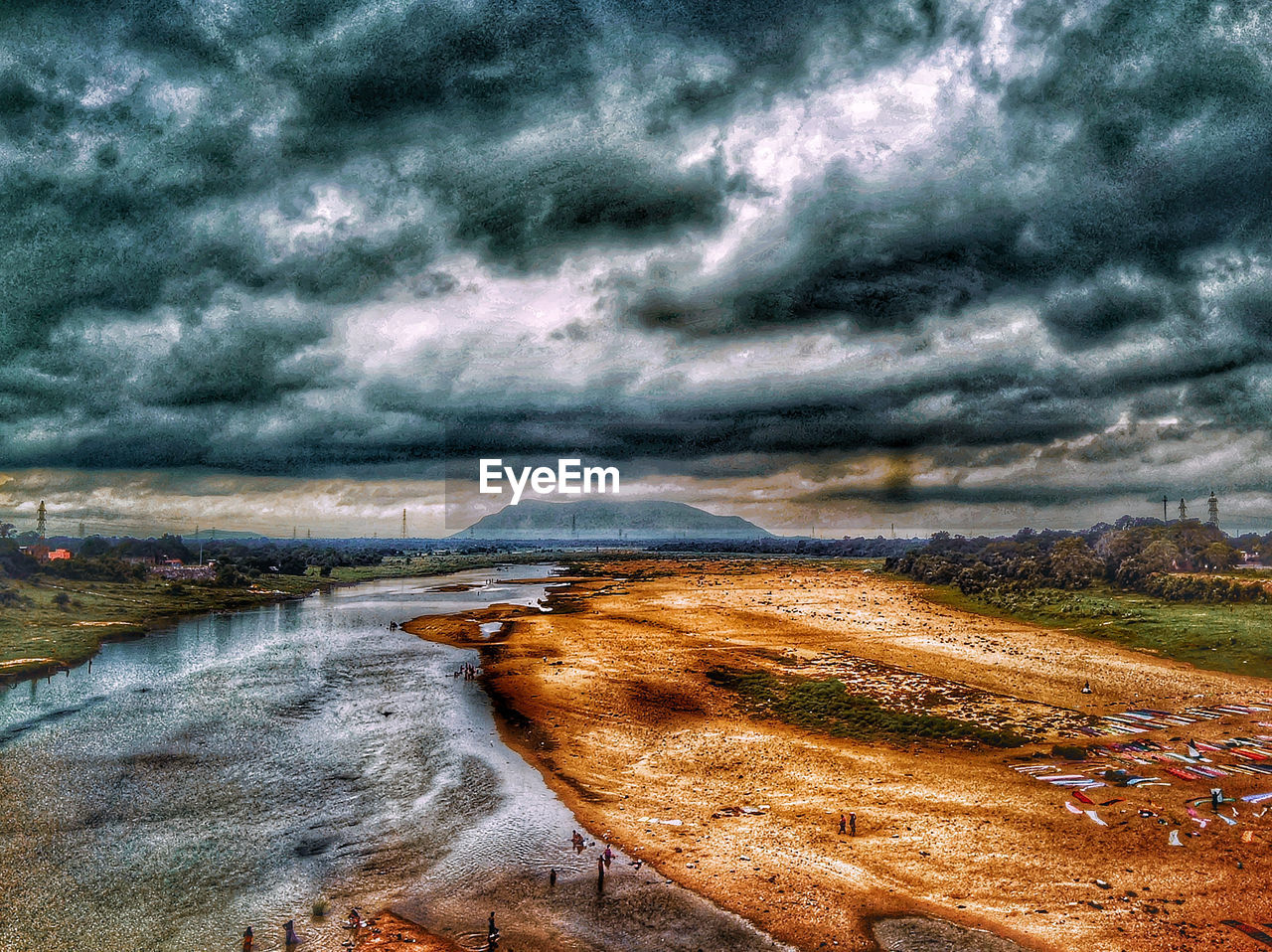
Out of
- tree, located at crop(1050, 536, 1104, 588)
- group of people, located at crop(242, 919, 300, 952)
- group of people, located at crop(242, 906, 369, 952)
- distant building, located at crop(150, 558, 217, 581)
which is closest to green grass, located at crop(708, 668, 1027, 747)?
group of people, located at crop(242, 906, 369, 952)

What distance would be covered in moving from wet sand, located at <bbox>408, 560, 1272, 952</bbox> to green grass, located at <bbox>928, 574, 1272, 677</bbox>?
3258mm

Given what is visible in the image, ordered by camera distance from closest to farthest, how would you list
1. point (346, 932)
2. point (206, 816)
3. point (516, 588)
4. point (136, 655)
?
point (346, 932)
point (206, 816)
point (136, 655)
point (516, 588)

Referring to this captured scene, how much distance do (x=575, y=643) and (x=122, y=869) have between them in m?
36.5

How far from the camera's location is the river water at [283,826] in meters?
17.0

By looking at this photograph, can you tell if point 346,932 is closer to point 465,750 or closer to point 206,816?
point 206,816

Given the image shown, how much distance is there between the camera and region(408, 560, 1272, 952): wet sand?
16672mm

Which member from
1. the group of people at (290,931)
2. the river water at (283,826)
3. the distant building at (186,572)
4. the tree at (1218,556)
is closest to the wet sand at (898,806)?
the river water at (283,826)

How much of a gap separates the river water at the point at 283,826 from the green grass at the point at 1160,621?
150 ft

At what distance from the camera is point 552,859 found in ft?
65.4

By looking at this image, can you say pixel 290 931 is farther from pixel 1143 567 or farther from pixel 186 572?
pixel 186 572

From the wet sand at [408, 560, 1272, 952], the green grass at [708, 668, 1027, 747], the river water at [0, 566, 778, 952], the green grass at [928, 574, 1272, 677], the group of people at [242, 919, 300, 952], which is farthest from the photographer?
the green grass at [928, 574, 1272, 677]

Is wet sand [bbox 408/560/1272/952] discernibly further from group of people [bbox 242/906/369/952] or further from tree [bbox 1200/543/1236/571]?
tree [bbox 1200/543/1236/571]

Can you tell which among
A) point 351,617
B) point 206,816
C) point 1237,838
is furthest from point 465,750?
point 351,617

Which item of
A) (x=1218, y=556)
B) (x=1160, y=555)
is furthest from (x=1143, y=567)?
(x=1218, y=556)
